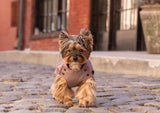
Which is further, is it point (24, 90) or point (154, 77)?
point (154, 77)

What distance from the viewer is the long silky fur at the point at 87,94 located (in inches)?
140

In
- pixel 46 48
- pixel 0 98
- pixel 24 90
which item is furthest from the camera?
pixel 46 48

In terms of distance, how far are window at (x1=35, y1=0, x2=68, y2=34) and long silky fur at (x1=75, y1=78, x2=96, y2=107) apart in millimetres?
8206

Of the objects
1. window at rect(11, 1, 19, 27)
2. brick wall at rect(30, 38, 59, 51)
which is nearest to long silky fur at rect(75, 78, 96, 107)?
brick wall at rect(30, 38, 59, 51)

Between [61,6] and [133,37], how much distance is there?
380cm

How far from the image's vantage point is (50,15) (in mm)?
12914

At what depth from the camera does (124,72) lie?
7.15 m

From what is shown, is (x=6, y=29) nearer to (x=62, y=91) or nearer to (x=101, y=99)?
(x=101, y=99)

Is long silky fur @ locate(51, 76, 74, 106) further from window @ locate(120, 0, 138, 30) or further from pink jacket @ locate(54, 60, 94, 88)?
window @ locate(120, 0, 138, 30)

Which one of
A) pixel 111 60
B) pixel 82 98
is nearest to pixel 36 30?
pixel 111 60

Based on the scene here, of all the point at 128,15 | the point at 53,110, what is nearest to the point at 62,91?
the point at 53,110

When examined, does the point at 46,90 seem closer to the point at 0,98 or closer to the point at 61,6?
the point at 0,98

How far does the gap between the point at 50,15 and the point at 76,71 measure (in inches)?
374

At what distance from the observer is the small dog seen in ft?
11.0
